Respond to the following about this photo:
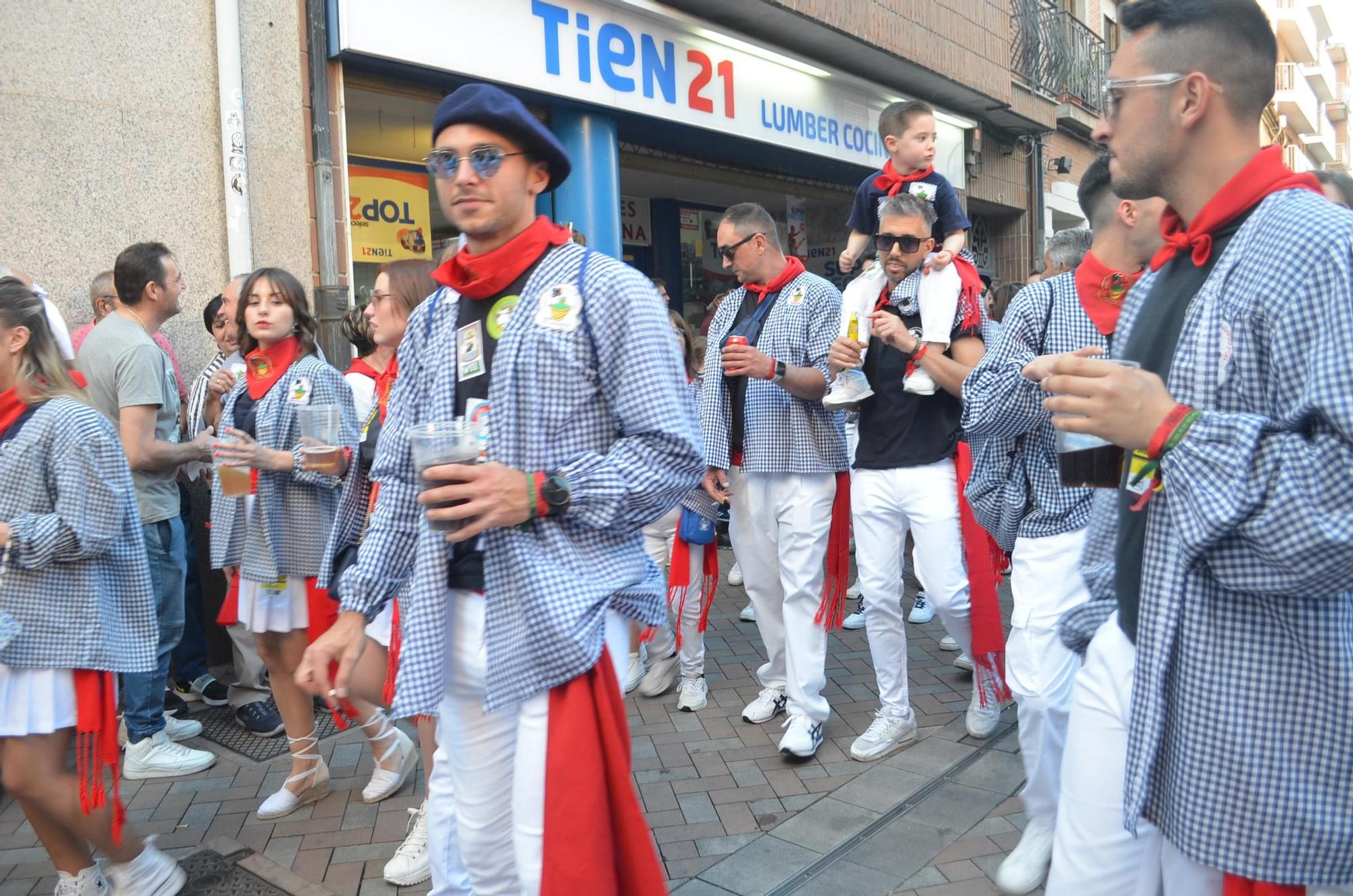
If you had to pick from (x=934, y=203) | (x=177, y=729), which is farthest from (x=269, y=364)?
(x=934, y=203)

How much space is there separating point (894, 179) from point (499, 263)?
11.2ft

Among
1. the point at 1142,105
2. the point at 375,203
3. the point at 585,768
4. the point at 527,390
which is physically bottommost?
the point at 585,768

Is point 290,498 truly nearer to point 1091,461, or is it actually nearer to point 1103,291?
point 1103,291

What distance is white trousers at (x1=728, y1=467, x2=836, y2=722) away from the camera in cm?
454

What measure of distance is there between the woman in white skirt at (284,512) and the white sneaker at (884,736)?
2.25m

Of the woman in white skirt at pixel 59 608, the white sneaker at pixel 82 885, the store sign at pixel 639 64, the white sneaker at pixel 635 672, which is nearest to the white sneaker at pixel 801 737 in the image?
the white sneaker at pixel 635 672

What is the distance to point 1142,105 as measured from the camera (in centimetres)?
190

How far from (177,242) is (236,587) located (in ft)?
8.21

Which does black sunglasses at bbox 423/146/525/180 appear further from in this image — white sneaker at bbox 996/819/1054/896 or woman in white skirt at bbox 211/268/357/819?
white sneaker at bbox 996/819/1054/896

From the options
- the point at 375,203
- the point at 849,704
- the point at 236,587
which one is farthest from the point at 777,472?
the point at 375,203

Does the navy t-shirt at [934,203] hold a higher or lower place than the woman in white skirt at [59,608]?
higher

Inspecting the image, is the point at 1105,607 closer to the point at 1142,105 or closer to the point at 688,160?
the point at 1142,105

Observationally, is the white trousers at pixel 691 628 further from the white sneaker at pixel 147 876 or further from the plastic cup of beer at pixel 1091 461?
the plastic cup of beer at pixel 1091 461

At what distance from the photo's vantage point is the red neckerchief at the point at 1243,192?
1780mm
